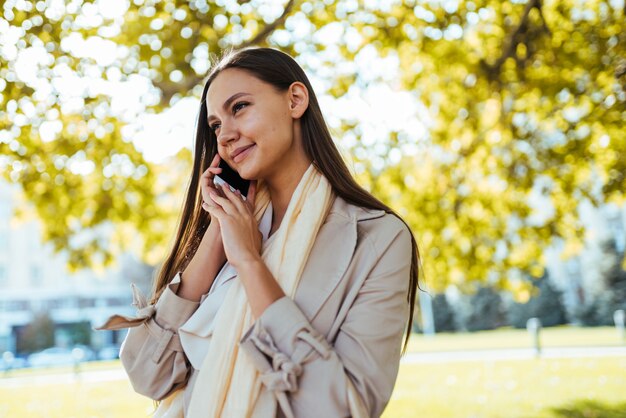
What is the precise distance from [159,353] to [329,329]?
0.54m

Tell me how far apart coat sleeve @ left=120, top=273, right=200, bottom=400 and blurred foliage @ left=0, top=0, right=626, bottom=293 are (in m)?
4.00

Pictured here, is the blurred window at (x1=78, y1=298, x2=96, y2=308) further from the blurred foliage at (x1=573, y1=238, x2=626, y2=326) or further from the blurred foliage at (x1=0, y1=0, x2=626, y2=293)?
the blurred foliage at (x1=0, y1=0, x2=626, y2=293)

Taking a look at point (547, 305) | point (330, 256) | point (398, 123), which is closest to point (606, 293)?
point (547, 305)

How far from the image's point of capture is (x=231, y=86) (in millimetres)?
1969

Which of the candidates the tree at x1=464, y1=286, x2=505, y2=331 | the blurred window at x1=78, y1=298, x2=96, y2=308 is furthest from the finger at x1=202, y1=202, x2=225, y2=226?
the blurred window at x1=78, y1=298, x2=96, y2=308

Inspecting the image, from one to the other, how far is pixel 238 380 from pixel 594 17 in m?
7.37

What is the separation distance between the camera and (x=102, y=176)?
7.25 m

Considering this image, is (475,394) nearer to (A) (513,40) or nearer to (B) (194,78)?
(A) (513,40)

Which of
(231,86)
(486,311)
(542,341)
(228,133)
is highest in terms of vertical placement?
(231,86)

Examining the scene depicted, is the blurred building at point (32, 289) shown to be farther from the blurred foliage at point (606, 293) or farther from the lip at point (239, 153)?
the lip at point (239, 153)

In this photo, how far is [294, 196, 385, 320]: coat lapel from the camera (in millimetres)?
1787

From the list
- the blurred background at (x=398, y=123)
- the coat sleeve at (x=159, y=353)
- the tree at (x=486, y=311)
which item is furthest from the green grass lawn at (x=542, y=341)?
the coat sleeve at (x=159, y=353)

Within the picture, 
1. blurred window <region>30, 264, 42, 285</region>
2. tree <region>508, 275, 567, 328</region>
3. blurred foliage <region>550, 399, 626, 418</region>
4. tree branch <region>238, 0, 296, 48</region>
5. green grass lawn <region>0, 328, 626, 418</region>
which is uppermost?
tree branch <region>238, 0, 296, 48</region>

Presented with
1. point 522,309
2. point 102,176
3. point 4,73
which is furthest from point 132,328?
point 522,309
